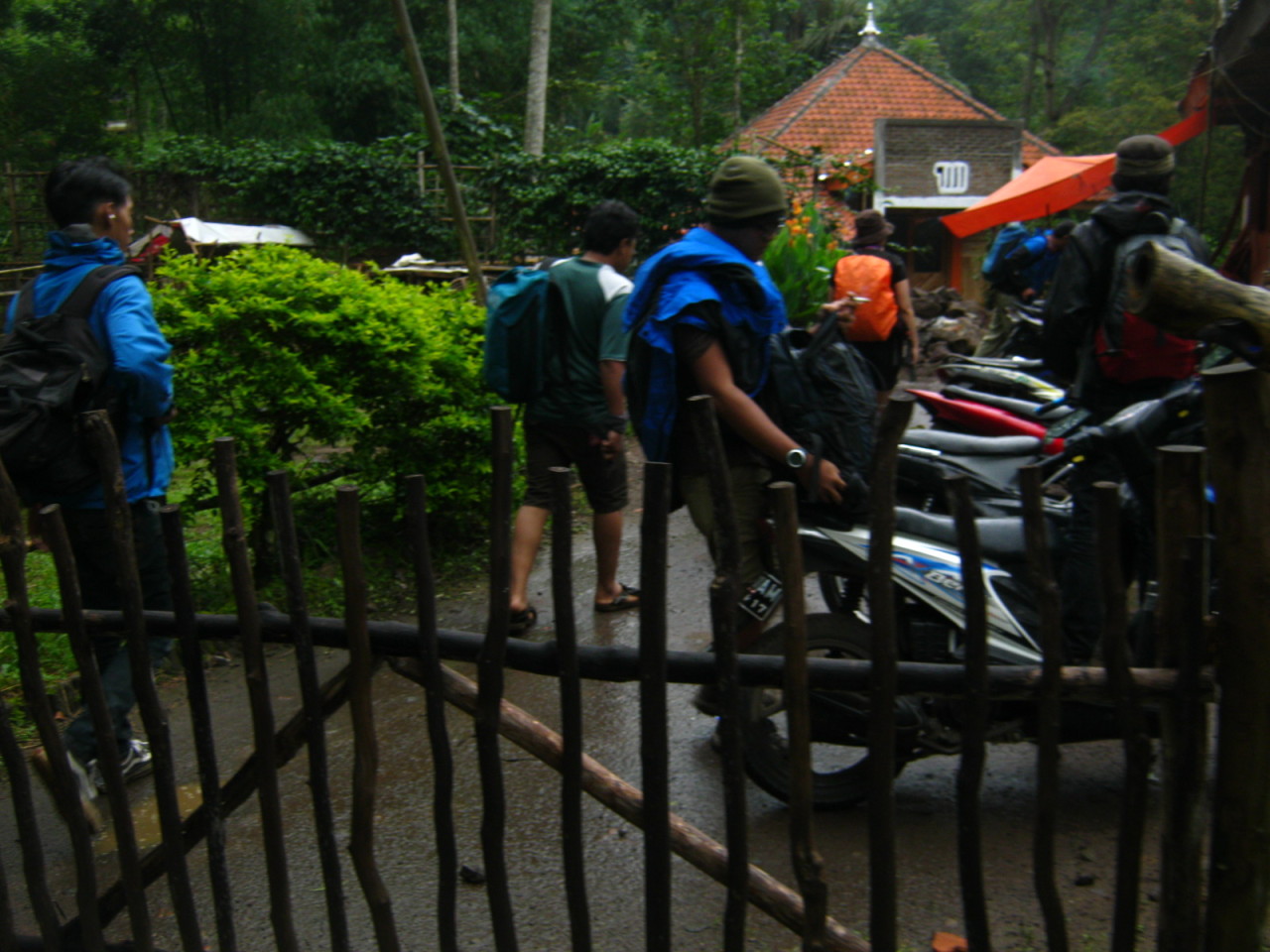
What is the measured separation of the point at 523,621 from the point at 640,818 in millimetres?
2862

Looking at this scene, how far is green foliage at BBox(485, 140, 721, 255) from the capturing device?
1617cm

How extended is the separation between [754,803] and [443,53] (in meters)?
27.7

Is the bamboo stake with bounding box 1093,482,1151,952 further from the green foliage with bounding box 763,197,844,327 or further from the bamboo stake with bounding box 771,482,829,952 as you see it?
the green foliage with bounding box 763,197,844,327

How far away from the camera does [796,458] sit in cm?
322

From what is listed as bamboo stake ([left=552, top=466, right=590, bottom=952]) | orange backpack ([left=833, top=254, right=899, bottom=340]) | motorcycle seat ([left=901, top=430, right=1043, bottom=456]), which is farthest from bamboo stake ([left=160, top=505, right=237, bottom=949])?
orange backpack ([left=833, top=254, right=899, bottom=340])

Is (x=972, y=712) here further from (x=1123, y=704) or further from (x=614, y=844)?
(x=614, y=844)

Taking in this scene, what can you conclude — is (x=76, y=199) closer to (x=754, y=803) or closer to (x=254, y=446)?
(x=254, y=446)

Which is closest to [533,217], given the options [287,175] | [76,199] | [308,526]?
[287,175]

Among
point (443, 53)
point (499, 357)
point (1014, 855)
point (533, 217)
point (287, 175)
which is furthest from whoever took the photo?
point (443, 53)

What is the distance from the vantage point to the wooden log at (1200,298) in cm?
170

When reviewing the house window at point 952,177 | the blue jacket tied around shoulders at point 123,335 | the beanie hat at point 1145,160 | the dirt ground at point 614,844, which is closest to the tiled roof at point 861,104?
the house window at point 952,177

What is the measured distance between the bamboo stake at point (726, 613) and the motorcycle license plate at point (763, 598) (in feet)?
4.51

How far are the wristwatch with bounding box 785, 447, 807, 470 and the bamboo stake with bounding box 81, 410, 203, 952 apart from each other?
5.75 feet

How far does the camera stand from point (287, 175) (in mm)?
20578
